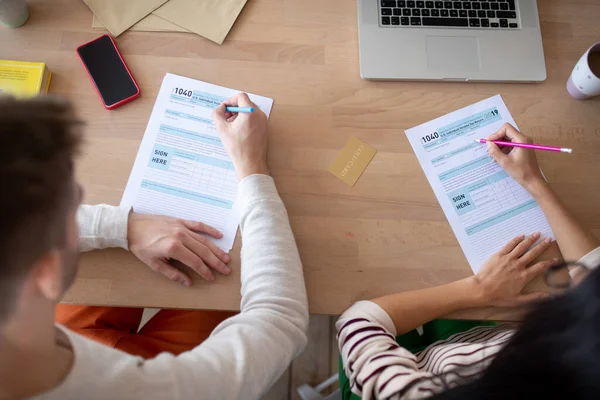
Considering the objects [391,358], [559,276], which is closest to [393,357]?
[391,358]

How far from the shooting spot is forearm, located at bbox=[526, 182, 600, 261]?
777mm

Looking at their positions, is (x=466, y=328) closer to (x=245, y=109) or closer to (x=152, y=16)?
(x=245, y=109)

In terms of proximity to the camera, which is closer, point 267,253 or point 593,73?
point 267,253

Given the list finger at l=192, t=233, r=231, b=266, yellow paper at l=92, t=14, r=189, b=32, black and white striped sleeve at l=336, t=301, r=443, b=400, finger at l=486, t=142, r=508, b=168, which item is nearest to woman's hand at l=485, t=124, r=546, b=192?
finger at l=486, t=142, r=508, b=168

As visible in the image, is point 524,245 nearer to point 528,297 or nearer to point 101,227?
point 528,297

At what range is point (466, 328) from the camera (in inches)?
35.9

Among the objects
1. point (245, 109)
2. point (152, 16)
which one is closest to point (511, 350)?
point (245, 109)

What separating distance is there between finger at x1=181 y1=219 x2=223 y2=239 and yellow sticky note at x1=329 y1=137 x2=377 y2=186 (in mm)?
237

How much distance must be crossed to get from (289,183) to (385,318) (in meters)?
0.29

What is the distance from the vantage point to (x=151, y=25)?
0.88m

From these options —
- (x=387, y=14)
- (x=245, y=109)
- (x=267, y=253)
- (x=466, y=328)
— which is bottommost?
(x=466, y=328)

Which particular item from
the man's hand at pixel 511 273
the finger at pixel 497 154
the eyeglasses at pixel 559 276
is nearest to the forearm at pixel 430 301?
the man's hand at pixel 511 273

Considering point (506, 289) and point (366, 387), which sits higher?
point (506, 289)

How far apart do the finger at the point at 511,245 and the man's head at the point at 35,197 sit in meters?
0.68
